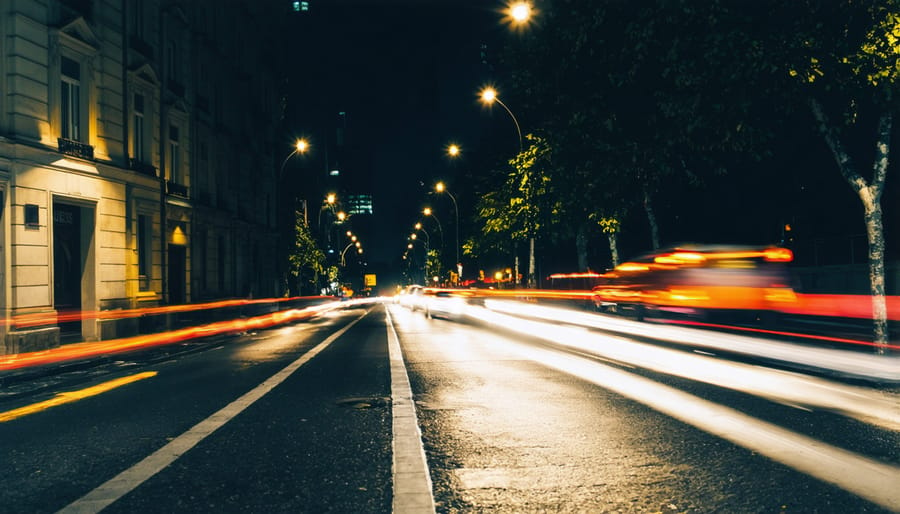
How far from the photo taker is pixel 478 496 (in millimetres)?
4352

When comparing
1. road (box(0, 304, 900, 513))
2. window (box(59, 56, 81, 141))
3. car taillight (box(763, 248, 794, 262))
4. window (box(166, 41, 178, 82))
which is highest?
window (box(166, 41, 178, 82))

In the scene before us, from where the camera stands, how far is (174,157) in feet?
92.0

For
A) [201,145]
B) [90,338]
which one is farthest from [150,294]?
[201,145]

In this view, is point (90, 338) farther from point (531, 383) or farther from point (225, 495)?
point (225, 495)

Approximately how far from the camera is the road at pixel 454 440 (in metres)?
4.35

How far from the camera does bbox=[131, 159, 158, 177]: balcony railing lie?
22517 mm

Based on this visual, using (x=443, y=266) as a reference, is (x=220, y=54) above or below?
above

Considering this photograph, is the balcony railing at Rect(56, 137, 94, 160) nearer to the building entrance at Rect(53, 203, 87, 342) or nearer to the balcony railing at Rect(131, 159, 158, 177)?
the building entrance at Rect(53, 203, 87, 342)

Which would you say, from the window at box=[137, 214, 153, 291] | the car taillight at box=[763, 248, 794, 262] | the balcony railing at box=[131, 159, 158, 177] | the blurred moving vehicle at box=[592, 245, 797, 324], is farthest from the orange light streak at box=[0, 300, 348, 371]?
the car taillight at box=[763, 248, 794, 262]

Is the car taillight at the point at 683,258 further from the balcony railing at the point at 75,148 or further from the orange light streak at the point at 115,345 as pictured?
the balcony railing at the point at 75,148

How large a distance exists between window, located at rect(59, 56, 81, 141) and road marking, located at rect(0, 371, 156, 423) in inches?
424

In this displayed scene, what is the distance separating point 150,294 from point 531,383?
18.5 meters

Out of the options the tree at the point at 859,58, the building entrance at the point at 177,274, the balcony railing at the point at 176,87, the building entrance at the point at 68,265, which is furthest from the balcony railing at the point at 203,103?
the tree at the point at 859,58

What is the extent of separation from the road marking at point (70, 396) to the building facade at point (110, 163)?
6.76 metres
